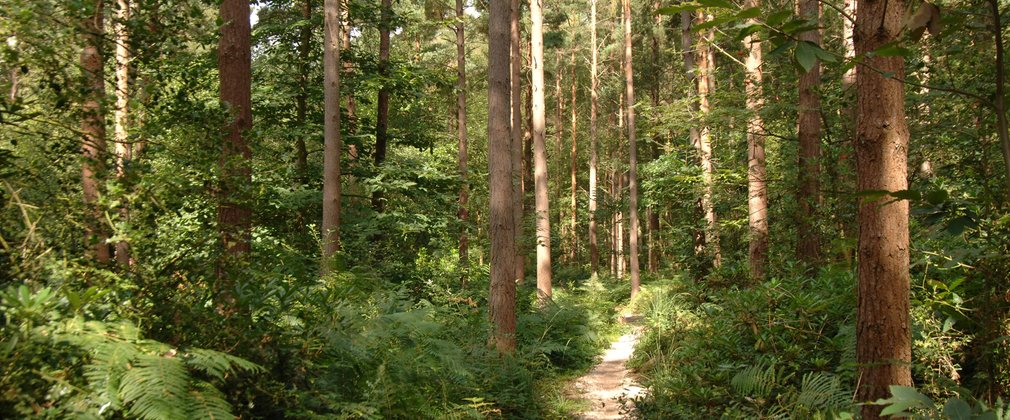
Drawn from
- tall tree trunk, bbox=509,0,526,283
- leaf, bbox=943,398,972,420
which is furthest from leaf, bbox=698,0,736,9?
tall tree trunk, bbox=509,0,526,283

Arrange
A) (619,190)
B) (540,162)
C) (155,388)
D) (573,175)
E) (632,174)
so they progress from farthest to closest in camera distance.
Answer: (573,175)
(619,190)
(632,174)
(540,162)
(155,388)

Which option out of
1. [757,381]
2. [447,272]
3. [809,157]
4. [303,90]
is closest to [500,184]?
[757,381]

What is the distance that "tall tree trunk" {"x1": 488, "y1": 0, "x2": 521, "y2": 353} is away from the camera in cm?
863

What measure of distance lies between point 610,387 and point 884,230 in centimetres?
588

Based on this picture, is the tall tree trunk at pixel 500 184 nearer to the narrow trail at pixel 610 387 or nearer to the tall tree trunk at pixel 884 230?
the narrow trail at pixel 610 387

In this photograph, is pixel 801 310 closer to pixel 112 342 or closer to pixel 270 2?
pixel 112 342

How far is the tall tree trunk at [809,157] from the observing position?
9.53m

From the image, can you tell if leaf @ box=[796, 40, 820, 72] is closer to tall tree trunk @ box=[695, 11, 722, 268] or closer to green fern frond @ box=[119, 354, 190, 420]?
green fern frond @ box=[119, 354, 190, 420]

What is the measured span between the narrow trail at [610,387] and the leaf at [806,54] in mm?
6238

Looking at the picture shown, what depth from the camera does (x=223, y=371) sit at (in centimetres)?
371

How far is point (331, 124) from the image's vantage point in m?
11.7

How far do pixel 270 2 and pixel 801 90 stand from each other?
1255 cm

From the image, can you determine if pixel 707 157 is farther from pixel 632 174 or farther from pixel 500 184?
pixel 500 184

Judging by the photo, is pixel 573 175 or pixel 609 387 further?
pixel 573 175
